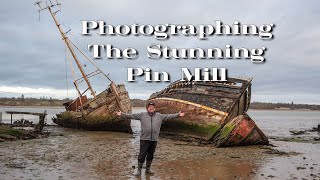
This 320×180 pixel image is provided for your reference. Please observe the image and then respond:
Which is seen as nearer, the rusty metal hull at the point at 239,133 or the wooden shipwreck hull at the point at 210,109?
the rusty metal hull at the point at 239,133

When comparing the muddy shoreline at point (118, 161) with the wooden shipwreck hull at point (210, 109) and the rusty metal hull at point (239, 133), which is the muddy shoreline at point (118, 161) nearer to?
the rusty metal hull at point (239, 133)

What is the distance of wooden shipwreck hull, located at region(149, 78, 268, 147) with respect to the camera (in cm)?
1399

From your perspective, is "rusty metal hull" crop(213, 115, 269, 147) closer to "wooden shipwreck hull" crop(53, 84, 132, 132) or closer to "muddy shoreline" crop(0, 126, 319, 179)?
"muddy shoreline" crop(0, 126, 319, 179)

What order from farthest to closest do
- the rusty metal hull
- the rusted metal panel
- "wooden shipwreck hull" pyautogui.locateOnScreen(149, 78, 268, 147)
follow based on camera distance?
1. the rusted metal panel
2. "wooden shipwreck hull" pyautogui.locateOnScreen(149, 78, 268, 147)
3. the rusty metal hull

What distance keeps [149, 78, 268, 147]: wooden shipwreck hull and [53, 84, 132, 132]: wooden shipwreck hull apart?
8.80 feet

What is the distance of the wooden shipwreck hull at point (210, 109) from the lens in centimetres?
1399

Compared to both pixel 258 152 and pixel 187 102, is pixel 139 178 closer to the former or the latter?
pixel 258 152

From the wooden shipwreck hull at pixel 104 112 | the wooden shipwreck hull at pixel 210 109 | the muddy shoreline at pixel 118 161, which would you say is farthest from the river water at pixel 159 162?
the wooden shipwreck hull at pixel 104 112

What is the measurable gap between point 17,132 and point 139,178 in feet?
28.8

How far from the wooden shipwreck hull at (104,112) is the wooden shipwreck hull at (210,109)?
268 cm

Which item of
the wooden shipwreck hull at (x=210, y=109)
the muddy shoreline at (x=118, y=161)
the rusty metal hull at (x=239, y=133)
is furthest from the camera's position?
the wooden shipwreck hull at (x=210, y=109)

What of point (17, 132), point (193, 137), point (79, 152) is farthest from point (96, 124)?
point (79, 152)

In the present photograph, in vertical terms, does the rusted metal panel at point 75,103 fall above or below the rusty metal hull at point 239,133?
above

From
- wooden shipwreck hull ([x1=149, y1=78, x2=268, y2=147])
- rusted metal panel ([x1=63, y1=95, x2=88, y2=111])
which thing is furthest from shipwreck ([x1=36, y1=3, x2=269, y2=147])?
rusted metal panel ([x1=63, y1=95, x2=88, y2=111])
